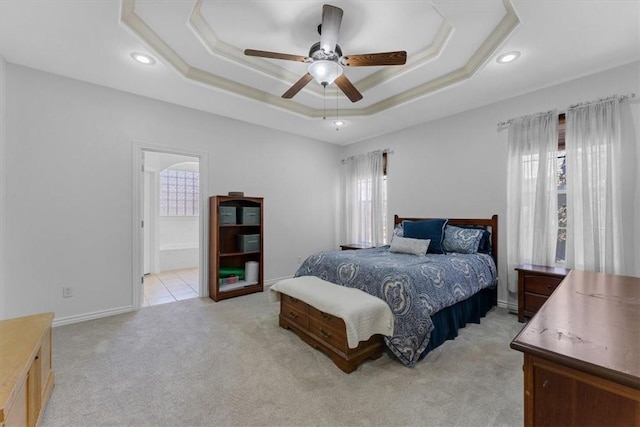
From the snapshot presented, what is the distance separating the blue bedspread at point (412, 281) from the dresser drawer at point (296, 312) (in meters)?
0.43

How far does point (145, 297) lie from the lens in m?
3.88

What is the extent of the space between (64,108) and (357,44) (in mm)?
→ 3143

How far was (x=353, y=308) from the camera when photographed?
2.08 m

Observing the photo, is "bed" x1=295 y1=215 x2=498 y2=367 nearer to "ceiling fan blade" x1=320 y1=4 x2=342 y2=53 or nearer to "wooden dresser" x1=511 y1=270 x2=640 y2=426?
"wooden dresser" x1=511 y1=270 x2=640 y2=426

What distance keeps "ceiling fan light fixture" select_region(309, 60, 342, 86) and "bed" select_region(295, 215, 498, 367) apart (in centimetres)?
170

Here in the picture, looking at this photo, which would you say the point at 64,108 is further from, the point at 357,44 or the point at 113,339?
the point at 357,44

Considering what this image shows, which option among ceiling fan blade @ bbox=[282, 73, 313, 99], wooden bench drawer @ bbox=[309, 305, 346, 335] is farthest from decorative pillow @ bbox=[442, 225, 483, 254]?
ceiling fan blade @ bbox=[282, 73, 313, 99]

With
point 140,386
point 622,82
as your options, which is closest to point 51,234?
point 140,386

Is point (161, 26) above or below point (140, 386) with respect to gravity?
above

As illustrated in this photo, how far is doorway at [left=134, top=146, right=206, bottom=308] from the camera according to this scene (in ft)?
13.6

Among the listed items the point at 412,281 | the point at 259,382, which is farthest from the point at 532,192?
the point at 259,382

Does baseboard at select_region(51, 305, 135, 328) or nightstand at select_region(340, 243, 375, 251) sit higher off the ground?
nightstand at select_region(340, 243, 375, 251)

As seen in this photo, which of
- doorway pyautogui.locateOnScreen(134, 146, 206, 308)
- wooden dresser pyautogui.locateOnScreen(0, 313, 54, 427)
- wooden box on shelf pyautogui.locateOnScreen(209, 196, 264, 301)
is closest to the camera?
wooden dresser pyautogui.locateOnScreen(0, 313, 54, 427)

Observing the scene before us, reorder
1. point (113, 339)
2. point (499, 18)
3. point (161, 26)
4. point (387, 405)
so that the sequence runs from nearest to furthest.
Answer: point (387, 405) → point (499, 18) → point (161, 26) → point (113, 339)
